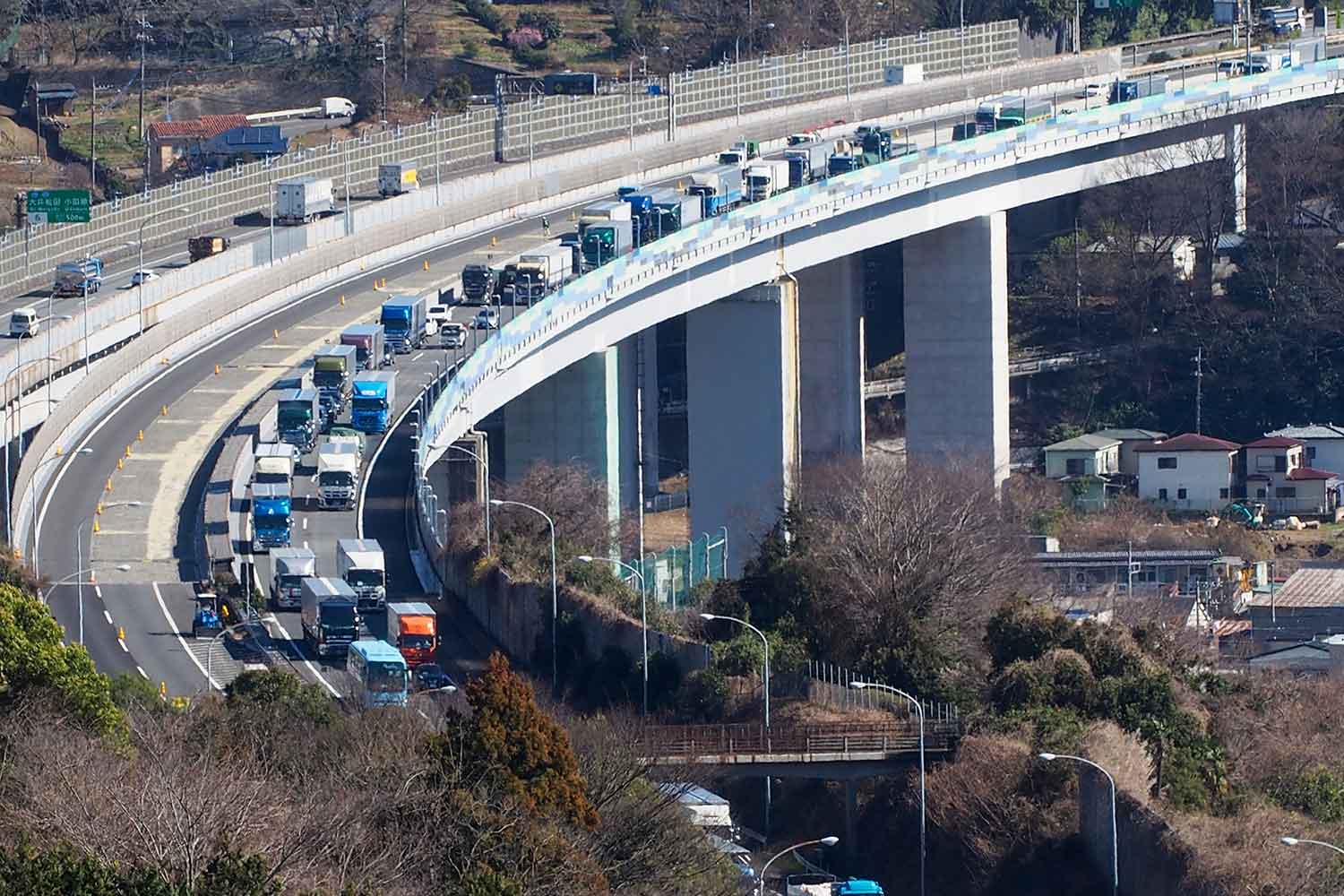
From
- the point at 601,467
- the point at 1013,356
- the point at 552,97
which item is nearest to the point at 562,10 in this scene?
the point at 552,97

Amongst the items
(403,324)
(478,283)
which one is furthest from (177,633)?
(478,283)

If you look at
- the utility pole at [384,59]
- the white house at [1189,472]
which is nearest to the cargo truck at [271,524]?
the white house at [1189,472]

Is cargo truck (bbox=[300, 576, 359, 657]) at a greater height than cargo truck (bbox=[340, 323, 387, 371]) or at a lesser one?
lesser

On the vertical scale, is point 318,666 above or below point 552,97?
below

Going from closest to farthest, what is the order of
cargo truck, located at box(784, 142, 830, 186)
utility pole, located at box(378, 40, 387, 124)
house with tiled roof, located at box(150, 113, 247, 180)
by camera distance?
cargo truck, located at box(784, 142, 830, 186)
house with tiled roof, located at box(150, 113, 247, 180)
utility pole, located at box(378, 40, 387, 124)

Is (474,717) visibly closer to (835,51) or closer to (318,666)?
(318,666)

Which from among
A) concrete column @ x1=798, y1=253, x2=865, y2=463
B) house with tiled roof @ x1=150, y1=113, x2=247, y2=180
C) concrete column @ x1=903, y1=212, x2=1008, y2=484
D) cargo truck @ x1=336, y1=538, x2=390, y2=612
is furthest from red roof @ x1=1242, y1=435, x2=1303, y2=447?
house with tiled roof @ x1=150, y1=113, x2=247, y2=180

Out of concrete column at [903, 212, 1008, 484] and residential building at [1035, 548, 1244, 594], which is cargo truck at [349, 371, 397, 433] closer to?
residential building at [1035, 548, 1244, 594]
